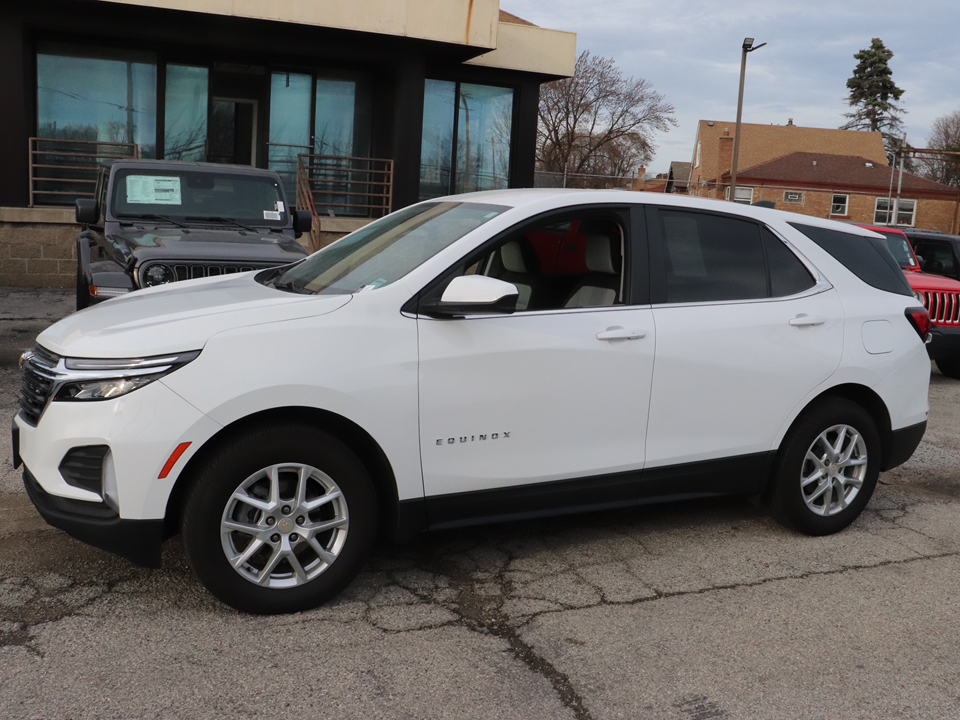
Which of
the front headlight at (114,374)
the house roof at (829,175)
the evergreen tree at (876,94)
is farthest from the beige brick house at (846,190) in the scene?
the front headlight at (114,374)

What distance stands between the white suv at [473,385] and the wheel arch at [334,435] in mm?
10

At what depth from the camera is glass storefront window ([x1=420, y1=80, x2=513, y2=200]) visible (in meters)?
19.3

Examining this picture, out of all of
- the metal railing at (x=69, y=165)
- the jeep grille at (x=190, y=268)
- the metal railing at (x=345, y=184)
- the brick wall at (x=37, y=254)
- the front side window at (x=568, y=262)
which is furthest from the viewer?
the metal railing at (x=345, y=184)

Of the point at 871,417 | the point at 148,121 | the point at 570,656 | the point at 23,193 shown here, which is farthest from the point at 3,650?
the point at 148,121

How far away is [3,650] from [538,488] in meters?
2.12

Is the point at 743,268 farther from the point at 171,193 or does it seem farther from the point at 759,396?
the point at 171,193

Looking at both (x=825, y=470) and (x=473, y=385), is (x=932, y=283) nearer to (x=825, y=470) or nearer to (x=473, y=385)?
(x=825, y=470)

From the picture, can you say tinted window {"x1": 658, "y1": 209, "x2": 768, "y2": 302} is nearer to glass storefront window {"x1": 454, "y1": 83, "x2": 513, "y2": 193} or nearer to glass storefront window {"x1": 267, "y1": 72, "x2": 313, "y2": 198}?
glass storefront window {"x1": 267, "y1": 72, "x2": 313, "y2": 198}

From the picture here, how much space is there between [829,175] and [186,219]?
172 ft

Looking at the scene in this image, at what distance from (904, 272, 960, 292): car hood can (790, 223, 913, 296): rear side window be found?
522cm

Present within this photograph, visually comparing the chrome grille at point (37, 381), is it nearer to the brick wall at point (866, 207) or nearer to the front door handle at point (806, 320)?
the front door handle at point (806, 320)

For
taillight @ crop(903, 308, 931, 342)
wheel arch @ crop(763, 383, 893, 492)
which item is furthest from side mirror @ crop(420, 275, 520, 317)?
taillight @ crop(903, 308, 931, 342)

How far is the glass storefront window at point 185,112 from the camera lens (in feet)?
57.3

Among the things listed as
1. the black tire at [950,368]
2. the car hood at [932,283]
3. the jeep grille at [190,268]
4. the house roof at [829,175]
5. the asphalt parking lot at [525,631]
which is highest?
the house roof at [829,175]
